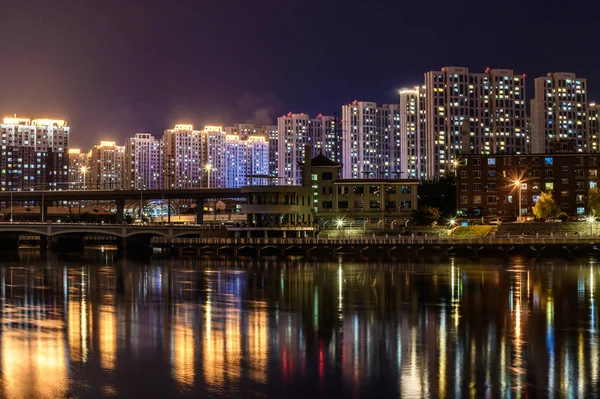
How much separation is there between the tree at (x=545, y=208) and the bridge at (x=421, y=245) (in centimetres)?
1645

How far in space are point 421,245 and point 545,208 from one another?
2775cm

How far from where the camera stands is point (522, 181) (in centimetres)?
11556

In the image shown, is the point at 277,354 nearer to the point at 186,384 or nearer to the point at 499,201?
the point at 186,384

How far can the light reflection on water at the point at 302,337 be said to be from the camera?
23953mm

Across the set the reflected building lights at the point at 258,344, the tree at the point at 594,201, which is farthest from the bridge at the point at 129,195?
the reflected building lights at the point at 258,344

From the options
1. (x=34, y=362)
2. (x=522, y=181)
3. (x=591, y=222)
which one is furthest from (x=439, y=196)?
(x=34, y=362)

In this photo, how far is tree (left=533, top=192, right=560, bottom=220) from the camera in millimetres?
104312

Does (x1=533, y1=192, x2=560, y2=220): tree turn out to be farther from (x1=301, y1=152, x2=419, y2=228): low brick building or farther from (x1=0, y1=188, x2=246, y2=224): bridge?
(x1=0, y1=188, x2=246, y2=224): bridge

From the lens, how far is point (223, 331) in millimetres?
33219

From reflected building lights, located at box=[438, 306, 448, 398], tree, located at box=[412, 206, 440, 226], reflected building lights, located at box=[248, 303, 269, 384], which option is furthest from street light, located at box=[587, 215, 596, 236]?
reflected building lights, located at box=[248, 303, 269, 384]

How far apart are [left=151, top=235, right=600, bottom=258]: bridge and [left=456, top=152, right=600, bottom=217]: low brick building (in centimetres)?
2741

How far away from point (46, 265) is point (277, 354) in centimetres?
5879

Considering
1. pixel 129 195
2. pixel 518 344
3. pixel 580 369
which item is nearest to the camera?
pixel 580 369

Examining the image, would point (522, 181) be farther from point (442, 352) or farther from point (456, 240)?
point (442, 352)
